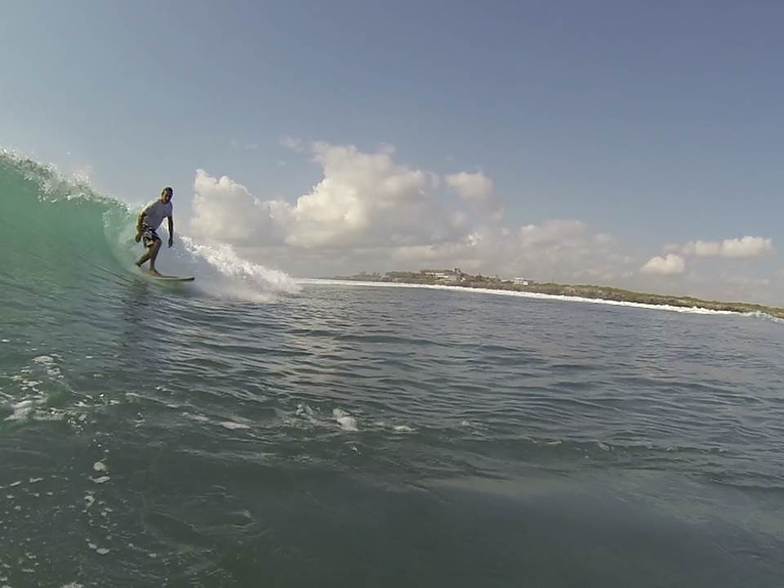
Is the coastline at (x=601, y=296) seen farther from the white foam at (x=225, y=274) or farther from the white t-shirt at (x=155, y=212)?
the white t-shirt at (x=155, y=212)

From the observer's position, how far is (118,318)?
858 centimetres

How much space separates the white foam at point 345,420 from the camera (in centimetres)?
519

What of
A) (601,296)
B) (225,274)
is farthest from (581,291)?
(225,274)

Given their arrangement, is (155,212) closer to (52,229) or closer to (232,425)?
(52,229)

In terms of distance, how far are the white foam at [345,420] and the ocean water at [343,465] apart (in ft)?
0.12

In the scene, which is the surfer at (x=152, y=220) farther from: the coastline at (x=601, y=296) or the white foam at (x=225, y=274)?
the coastline at (x=601, y=296)

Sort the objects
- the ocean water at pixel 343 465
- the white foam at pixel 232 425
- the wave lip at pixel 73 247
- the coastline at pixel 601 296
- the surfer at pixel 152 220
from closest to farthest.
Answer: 1. the ocean water at pixel 343 465
2. the white foam at pixel 232 425
3. the wave lip at pixel 73 247
4. the surfer at pixel 152 220
5. the coastline at pixel 601 296

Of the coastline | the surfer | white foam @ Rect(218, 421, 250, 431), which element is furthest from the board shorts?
the coastline

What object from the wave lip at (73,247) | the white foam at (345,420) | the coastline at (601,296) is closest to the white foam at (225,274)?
the wave lip at (73,247)

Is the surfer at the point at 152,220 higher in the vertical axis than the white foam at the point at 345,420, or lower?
higher

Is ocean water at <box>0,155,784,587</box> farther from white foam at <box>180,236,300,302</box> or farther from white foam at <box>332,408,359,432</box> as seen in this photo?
white foam at <box>180,236,300,302</box>

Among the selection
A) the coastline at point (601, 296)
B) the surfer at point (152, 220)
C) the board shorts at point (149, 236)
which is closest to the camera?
the surfer at point (152, 220)

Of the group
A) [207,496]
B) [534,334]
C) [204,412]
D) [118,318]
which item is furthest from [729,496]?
[534,334]

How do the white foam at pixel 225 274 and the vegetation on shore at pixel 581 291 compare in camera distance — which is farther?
the vegetation on shore at pixel 581 291
